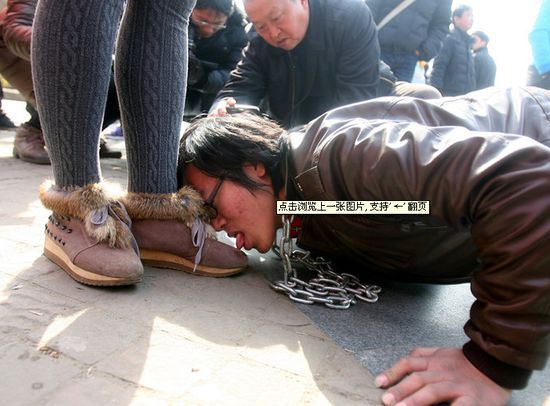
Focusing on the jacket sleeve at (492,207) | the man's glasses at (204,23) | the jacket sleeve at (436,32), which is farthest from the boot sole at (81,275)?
the jacket sleeve at (436,32)

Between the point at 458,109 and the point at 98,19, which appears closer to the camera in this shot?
the point at 98,19

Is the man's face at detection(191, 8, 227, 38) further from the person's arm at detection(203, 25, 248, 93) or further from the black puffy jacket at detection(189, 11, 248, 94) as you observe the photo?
the person's arm at detection(203, 25, 248, 93)

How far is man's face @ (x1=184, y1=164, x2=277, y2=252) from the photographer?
4.97 ft

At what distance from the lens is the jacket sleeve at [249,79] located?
104 inches

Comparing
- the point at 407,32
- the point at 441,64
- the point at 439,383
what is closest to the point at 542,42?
the point at 407,32

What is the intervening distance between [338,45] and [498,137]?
1647 millimetres

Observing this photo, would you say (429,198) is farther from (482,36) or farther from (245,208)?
(482,36)

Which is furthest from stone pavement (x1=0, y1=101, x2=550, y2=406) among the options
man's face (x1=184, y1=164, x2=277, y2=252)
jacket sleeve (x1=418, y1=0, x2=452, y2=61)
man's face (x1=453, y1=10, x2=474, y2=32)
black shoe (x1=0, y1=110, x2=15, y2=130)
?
man's face (x1=453, y1=10, x2=474, y2=32)

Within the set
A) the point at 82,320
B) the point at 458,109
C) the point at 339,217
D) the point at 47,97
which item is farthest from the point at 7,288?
the point at 458,109

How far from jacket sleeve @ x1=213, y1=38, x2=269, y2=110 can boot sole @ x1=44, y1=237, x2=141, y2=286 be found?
1426mm

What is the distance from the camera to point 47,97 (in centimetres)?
126

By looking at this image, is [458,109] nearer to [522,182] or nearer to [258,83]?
[522,182]

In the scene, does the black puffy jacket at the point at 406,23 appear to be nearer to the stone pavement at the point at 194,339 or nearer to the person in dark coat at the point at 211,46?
the person in dark coat at the point at 211,46

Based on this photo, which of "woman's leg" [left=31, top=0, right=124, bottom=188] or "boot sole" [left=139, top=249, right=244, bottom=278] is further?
"boot sole" [left=139, top=249, right=244, bottom=278]
